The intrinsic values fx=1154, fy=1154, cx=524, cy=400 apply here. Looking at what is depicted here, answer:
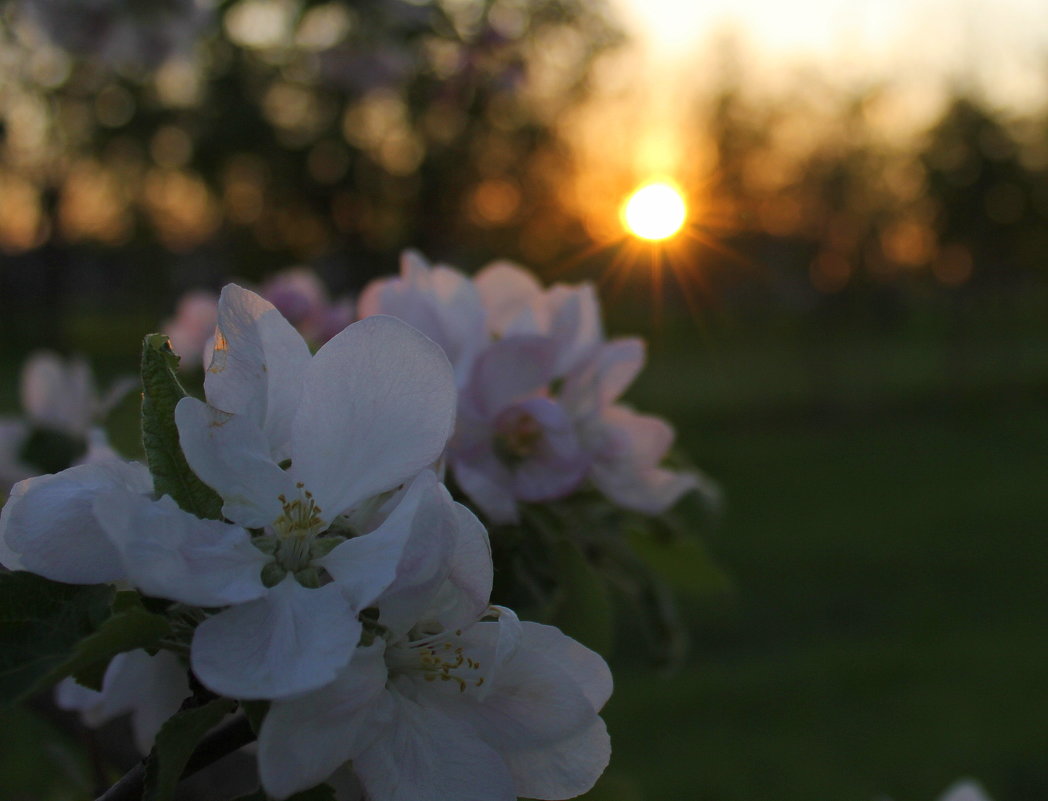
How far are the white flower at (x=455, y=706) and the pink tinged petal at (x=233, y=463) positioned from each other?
102mm

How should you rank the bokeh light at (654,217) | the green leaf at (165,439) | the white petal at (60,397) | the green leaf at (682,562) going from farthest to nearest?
the bokeh light at (654,217)
the white petal at (60,397)
the green leaf at (682,562)
the green leaf at (165,439)

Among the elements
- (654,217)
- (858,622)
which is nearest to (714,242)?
(858,622)

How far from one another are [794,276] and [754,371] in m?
7.30

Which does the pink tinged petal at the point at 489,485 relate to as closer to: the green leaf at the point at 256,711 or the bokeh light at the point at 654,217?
the green leaf at the point at 256,711

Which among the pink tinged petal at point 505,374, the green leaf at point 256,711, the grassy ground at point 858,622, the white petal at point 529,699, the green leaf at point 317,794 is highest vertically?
the pink tinged petal at point 505,374

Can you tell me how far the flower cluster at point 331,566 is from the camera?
24.5 inches

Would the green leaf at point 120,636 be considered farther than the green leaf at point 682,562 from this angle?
No

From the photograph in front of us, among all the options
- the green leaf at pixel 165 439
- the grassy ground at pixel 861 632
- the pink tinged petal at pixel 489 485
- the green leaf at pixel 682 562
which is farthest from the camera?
the grassy ground at pixel 861 632

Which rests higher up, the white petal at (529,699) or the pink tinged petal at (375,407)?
the pink tinged petal at (375,407)

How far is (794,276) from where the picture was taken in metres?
19.4

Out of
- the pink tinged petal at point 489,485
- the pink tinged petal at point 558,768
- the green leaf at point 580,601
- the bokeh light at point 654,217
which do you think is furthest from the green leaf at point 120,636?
the bokeh light at point 654,217

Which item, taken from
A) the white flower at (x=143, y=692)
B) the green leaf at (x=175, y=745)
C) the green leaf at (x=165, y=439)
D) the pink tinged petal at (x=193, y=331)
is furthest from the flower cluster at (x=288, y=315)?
the green leaf at (x=175, y=745)

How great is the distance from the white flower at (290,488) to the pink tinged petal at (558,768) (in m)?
0.18

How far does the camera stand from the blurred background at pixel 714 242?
303 cm
